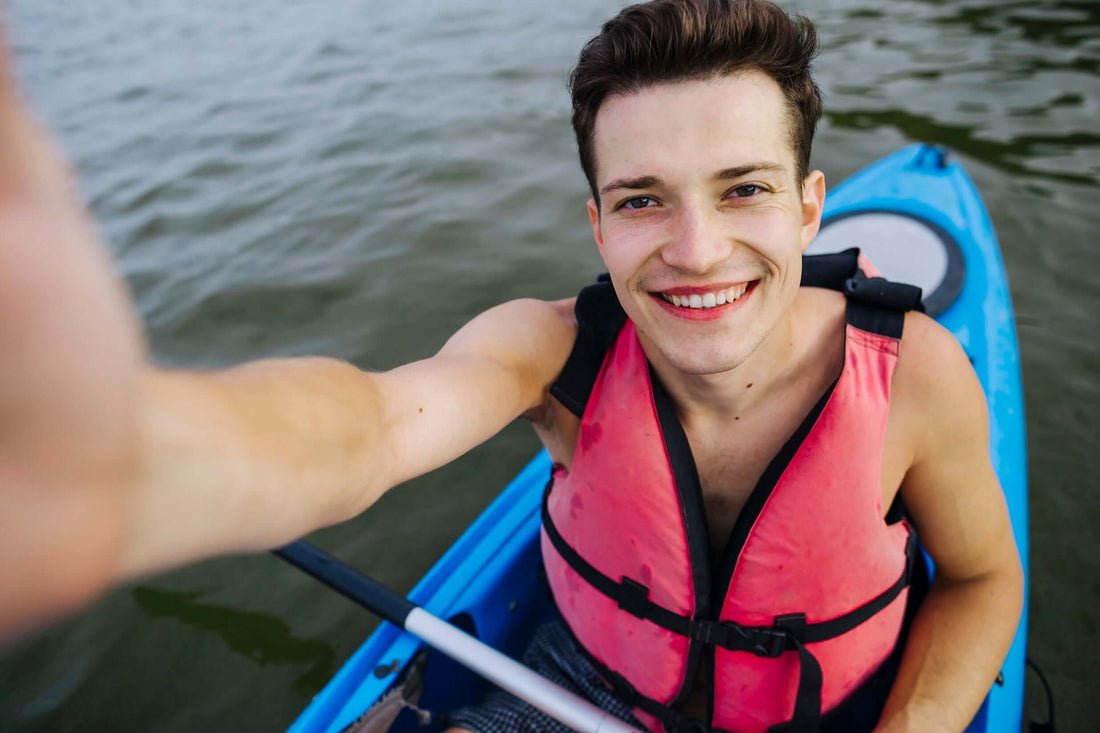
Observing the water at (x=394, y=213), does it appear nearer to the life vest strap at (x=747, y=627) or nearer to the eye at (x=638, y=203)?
the eye at (x=638, y=203)

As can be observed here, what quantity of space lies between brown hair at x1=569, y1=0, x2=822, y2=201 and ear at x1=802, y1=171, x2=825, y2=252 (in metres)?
0.05

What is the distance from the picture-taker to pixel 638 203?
154 centimetres

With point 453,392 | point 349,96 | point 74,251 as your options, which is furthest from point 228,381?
point 349,96

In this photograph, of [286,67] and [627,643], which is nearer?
[627,643]

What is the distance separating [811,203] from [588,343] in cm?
63

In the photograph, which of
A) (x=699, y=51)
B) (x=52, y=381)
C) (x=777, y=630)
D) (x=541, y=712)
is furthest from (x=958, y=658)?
(x=52, y=381)

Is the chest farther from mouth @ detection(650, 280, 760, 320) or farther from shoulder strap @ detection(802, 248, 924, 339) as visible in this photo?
mouth @ detection(650, 280, 760, 320)

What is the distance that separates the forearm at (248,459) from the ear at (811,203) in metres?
1.11

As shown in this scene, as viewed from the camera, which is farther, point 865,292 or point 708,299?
point 865,292

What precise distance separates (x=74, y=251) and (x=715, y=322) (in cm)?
129

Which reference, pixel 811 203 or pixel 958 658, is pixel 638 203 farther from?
pixel 958 658

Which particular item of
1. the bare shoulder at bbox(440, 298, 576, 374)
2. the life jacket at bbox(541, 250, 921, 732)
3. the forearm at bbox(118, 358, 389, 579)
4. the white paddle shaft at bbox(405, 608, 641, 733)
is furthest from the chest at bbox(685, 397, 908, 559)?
the forearm at bbox(118, 358, 389, 579)

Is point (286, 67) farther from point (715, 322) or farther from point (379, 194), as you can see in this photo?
point (715, 322)

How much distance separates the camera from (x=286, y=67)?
831 centimetres
